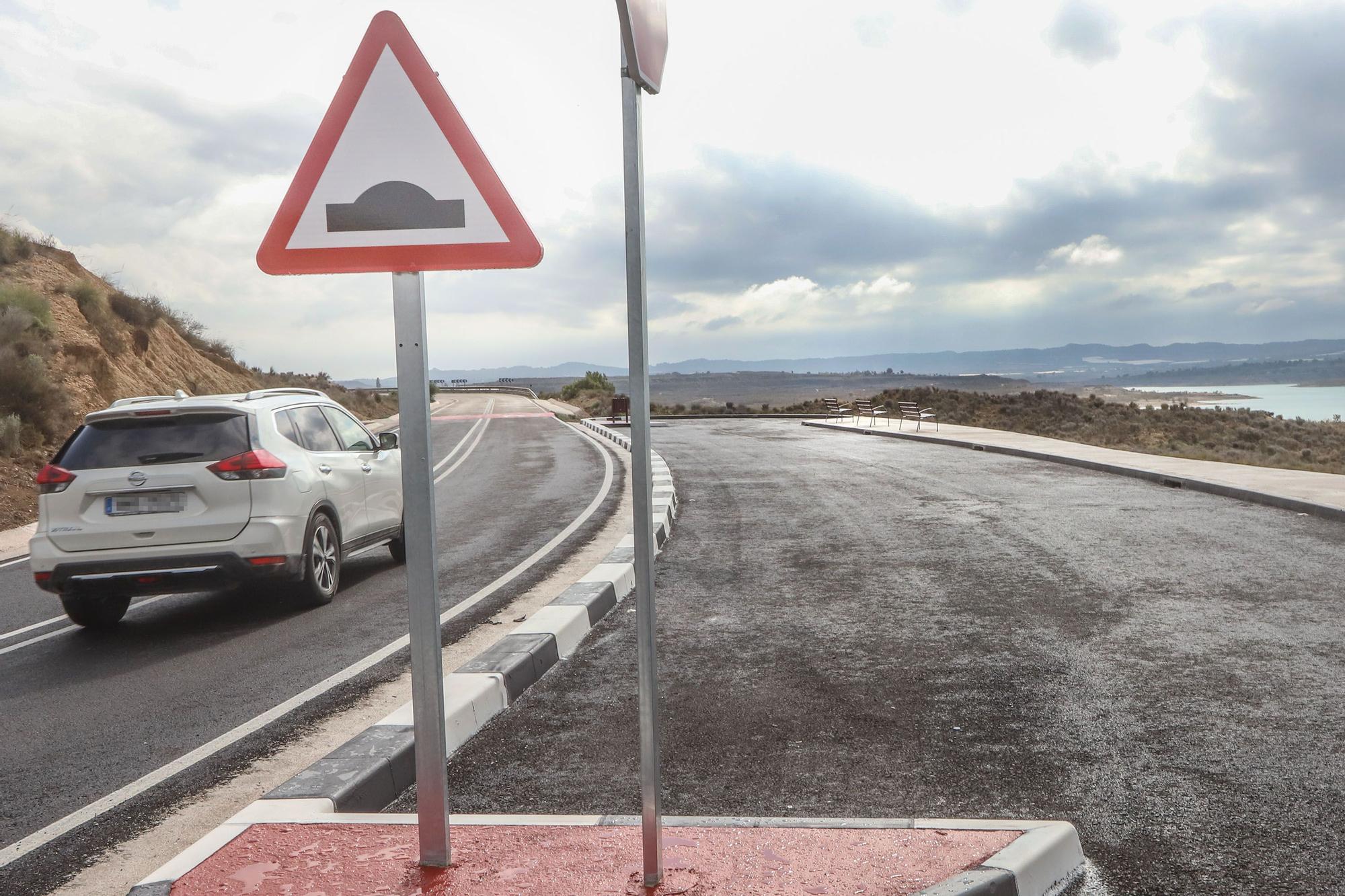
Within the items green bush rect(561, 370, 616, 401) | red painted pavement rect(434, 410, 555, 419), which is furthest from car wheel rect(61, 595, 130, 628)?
green bush rect(561, 370, 616, 401)

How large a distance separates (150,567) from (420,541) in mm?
Result: 4930

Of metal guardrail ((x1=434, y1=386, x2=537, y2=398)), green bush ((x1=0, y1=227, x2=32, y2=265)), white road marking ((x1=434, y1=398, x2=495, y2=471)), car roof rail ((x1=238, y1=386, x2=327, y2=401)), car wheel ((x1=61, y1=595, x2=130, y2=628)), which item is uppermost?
green bush ((x1=0, y1=227, x2=32, y2=265))

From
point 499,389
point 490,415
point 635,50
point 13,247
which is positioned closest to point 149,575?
point 635,50

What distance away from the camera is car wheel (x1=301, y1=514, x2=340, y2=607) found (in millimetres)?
7656

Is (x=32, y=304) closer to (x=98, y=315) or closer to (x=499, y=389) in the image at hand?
(x=98, y=315)

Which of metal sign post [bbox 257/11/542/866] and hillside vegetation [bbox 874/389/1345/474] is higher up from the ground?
metal sign post [bbox 257/11/542/866]

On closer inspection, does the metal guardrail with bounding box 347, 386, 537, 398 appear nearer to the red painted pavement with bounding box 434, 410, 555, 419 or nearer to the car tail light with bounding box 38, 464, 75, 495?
the red painted pavement with bounding box 434, 410, 555, 419

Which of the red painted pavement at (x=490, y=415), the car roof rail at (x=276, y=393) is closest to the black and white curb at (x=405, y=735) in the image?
the car roof rail at (x=276, y=393)

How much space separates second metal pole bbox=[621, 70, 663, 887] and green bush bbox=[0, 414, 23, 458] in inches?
689

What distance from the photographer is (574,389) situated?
73500 mm

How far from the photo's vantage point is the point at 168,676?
5930 millimetres

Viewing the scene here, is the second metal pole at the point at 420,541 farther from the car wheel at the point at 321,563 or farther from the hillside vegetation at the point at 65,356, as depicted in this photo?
the hillside vegetation at the point at 65,356

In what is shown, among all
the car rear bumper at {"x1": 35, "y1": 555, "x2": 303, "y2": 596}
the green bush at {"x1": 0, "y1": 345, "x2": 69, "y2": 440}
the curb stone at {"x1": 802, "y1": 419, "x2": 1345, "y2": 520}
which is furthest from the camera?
the green bush at {"x1": 0, "y1": 345, "x2": 69, "y2": 440}

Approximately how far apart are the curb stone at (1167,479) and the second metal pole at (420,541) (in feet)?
35.1
